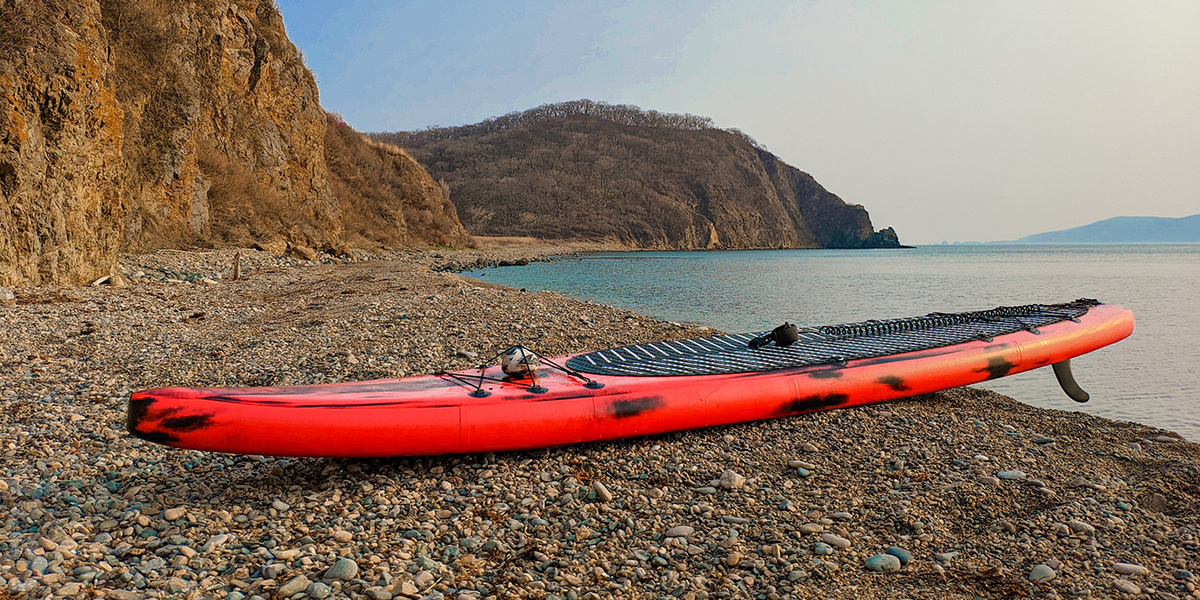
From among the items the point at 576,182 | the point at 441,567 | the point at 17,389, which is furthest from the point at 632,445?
the point at 576,182

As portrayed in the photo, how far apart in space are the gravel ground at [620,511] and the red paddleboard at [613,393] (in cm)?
20

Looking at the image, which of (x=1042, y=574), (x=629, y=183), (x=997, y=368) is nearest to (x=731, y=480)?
(x=1042, y=574)

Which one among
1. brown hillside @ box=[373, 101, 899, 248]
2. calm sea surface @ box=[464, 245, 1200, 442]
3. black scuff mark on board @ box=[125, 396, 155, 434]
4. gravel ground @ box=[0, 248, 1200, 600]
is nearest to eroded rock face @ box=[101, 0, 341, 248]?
calm sea surface @ box=[464, 245, 1200, 442]

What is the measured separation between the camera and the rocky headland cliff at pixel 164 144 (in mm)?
10219

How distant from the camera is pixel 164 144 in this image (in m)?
17.6

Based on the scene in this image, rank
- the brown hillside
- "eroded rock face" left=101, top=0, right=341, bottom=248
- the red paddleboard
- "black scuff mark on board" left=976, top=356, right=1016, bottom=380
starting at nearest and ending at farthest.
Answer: the red paddleboard
"black scuff mark on board" left=976, top=356, right=1016, bottom=380
"eroded rock face" left=101, top=0, right=341, bottom=248
the brown hillside

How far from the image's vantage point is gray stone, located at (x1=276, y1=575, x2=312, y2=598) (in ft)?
9.20

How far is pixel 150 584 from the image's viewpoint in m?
2.81

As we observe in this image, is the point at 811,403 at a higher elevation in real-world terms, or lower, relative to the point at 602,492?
higher

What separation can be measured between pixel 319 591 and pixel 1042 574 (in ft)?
11.2

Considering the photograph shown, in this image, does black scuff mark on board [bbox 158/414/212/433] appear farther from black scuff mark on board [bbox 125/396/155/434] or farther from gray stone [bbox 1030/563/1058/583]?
gray stone [bbox 1030/563/1058/583]

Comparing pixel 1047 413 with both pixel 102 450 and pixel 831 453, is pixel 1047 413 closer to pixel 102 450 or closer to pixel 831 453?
pixel 831 453

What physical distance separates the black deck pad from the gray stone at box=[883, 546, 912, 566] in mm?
2105

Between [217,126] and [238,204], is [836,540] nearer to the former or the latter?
[238,204]
